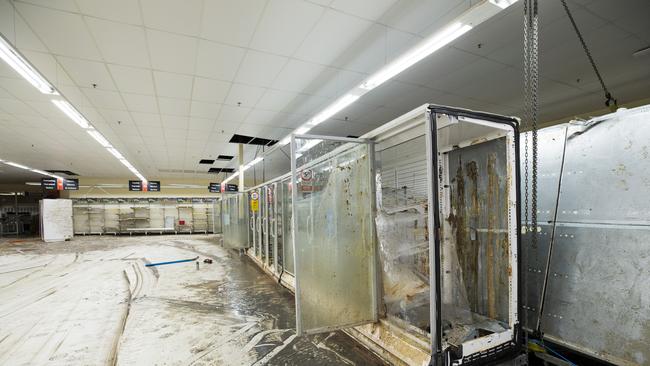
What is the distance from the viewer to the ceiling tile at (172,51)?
136 inches

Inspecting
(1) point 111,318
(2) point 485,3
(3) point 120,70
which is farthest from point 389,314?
(3) point 120,70

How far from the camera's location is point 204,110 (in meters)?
5.99

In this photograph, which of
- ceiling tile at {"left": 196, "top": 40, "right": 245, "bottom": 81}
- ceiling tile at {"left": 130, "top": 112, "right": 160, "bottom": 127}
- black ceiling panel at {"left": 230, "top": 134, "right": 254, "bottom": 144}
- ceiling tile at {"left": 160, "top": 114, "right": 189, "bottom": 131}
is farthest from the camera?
black ceiling panel at {"left": 230, "top": 134, "right": 254, "bottom": 144}

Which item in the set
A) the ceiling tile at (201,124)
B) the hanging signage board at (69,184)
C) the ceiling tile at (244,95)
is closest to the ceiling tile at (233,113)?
the ceiling tile at (244,95)

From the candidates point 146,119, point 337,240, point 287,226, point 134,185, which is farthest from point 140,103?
point 134,185

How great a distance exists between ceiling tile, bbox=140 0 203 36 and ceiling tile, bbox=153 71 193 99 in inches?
50.4

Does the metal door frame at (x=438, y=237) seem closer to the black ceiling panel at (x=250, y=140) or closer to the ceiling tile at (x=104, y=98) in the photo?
the ceiling tile at (x=104, y=98)

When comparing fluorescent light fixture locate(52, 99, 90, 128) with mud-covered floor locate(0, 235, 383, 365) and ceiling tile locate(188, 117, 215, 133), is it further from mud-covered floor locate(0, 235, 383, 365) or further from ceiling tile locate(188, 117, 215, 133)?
mud-covered floor locate(0, 235, 383, 365)

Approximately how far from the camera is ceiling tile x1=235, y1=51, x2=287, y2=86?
13.0 ft

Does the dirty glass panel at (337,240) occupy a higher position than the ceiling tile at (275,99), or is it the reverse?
the ceiling tile at (275,99)

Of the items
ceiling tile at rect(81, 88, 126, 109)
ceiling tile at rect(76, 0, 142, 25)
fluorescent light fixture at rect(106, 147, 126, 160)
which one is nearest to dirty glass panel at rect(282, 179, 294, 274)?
ceiling tile at rect(76, 0, 142, 25)

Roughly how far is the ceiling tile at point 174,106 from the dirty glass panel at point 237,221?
8.89 feet

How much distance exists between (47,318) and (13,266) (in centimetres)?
553

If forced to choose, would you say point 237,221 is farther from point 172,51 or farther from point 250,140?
point 172,51
